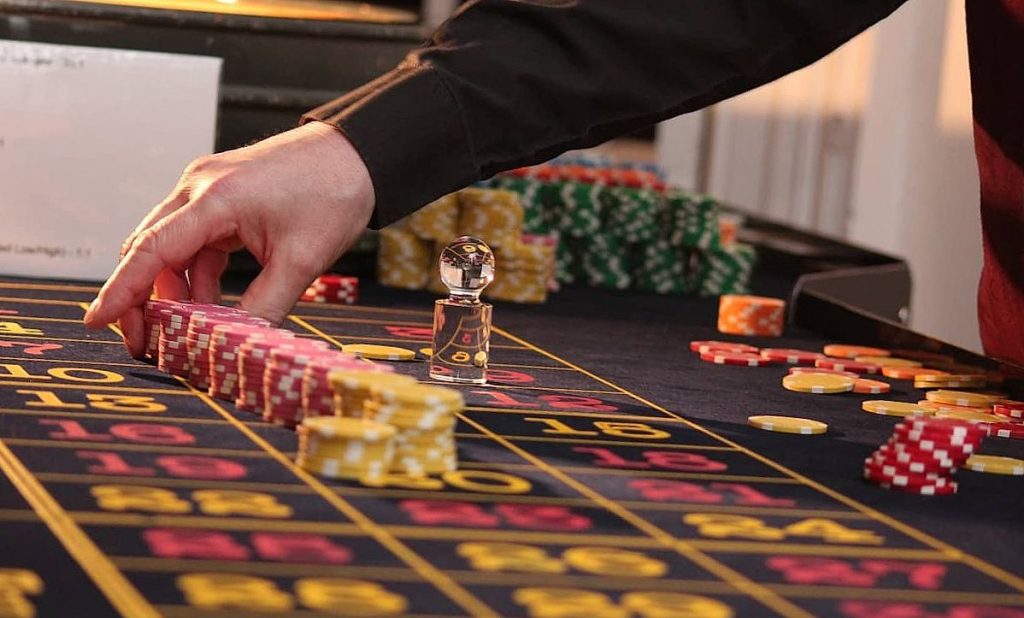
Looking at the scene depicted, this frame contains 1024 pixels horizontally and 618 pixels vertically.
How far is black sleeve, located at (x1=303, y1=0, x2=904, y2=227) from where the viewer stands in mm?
2279

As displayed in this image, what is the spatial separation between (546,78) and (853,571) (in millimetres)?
1049

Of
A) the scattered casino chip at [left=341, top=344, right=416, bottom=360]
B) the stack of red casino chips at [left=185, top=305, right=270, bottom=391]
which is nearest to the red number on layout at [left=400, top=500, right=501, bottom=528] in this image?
the stack of red casino chips at [left=185, top=305, right=270, bottom=391]

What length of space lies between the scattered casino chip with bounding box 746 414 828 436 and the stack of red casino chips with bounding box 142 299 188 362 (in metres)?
0.79

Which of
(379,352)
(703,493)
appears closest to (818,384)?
(379,352)

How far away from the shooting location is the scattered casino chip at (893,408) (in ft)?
7.72

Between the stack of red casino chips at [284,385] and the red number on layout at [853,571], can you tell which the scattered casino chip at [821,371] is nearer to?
the stack of red casino chips at [284,385]

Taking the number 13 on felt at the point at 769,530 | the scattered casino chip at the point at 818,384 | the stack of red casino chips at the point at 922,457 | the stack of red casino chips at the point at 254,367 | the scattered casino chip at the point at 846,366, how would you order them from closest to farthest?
the number 13 on felt at the point at 769,530 < the stack of red casino chips at the point at 922,457 < the stack of red casino chips at the point at 254,367 < the scattered casino chip at the point at 818,384 < the scattered casino chip at the point at 846,366

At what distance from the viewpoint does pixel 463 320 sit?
239 cm

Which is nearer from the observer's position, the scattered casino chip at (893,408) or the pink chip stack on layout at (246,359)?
the pink chip stack on layout at (246,359)

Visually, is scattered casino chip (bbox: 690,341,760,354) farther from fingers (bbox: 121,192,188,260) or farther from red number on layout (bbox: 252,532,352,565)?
red number on layout (bbox: 252,532,352,565)

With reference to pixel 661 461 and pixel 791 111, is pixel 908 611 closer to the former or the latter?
pixel 661 461

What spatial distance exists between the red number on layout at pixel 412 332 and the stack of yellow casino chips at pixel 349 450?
1132mm

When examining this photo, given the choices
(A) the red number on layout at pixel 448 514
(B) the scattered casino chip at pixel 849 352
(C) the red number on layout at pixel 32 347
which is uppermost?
(B) the scattered casino chip at pixel 849 352

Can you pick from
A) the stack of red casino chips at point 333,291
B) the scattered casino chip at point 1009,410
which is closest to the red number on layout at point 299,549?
the scattered casino chip at point 1009,410
